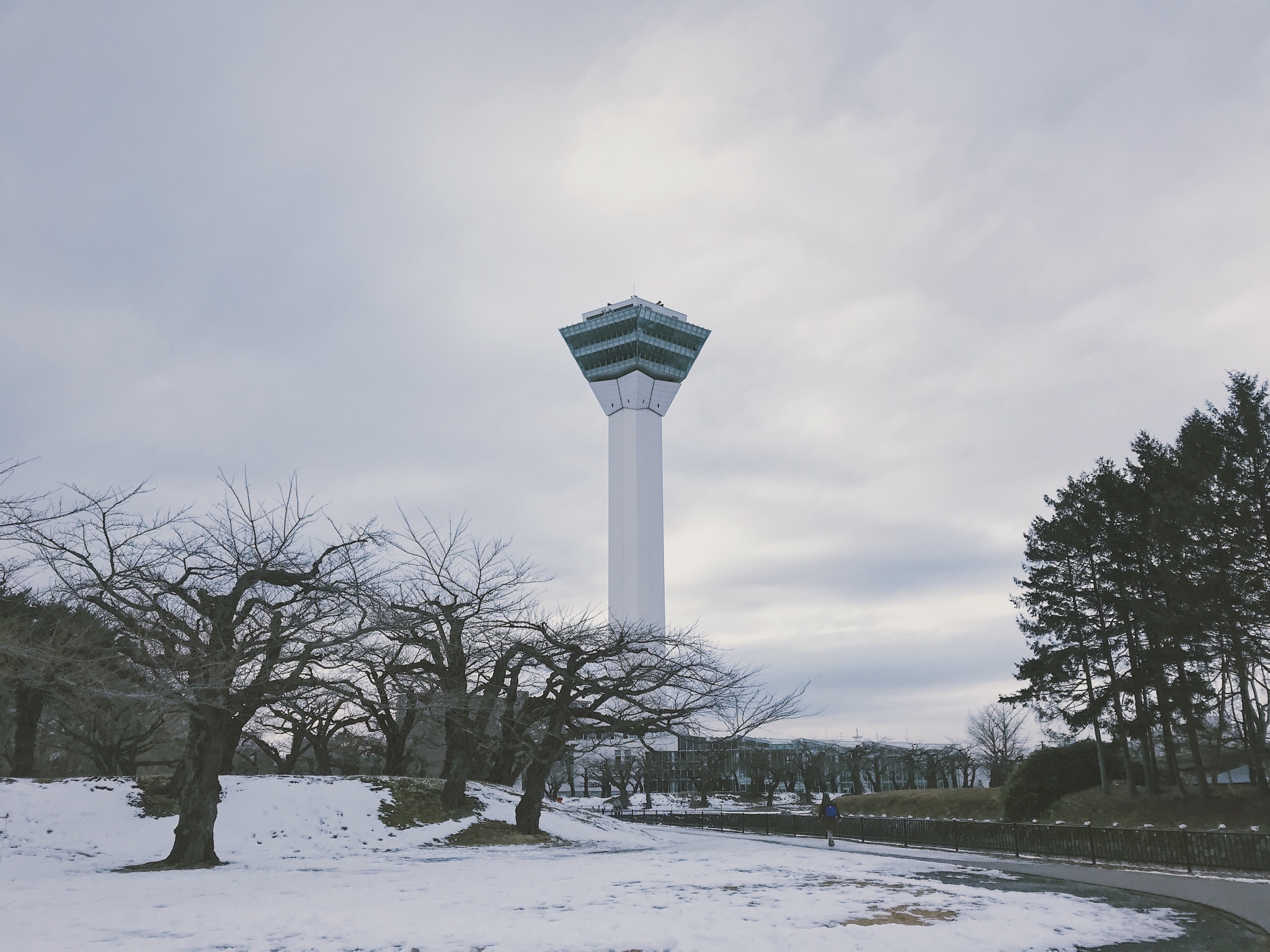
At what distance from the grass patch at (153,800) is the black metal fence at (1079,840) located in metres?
21.5

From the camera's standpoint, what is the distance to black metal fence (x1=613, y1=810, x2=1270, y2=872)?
18344 millimetres

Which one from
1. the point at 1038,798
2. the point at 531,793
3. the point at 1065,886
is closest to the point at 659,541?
the point at 1038,798

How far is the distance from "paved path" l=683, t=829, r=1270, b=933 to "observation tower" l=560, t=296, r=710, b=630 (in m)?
89.6

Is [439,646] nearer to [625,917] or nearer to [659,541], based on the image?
[625,917]

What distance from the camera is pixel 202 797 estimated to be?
18203 millimetres

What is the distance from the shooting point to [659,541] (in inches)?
4599

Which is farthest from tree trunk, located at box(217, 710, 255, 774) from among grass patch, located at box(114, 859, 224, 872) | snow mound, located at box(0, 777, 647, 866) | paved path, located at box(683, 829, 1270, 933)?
paved path, located at box(683, 829, 1270, 933)

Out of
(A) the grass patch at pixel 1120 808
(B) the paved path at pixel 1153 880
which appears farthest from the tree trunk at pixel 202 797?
(A) the grass patch at pixel 1120 808

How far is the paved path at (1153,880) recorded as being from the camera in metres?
12.9

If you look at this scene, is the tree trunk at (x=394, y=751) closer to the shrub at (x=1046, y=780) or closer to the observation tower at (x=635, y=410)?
the shrub at (x=1046, y=780)

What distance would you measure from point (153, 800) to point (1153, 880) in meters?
24.7

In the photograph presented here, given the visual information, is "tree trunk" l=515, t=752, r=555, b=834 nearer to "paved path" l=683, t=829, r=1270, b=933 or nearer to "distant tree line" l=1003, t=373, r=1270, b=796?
"paved path" l=683, t=829, r=1270, b=933

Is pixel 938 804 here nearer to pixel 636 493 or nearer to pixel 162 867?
pixel 162 867

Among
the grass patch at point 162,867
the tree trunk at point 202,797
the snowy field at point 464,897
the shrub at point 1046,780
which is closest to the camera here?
the snowy field at point 464,897
